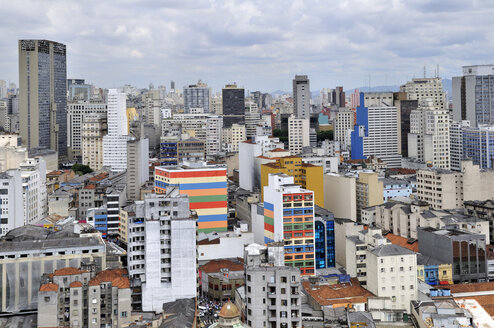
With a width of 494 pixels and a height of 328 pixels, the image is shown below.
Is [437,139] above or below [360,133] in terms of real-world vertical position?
below

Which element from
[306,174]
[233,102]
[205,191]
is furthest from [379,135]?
[233,102]

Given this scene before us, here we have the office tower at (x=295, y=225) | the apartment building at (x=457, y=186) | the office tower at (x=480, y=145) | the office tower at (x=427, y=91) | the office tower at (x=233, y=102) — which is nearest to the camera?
the office tower at (x=295, y=225)

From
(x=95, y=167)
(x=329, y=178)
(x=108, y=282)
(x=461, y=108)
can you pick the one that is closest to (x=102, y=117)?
(x=95, y=167)

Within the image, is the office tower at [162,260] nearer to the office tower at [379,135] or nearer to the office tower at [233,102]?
the office tower at [379,135]

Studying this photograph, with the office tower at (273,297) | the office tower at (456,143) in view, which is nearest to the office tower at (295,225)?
the office tower at (273,297)

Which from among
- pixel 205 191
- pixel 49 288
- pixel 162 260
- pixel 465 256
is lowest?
pixel 465 256

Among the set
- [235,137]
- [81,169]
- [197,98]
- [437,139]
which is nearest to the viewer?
[437,139]

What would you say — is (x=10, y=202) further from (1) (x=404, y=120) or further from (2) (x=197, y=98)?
(2) (x=197, y=98)
